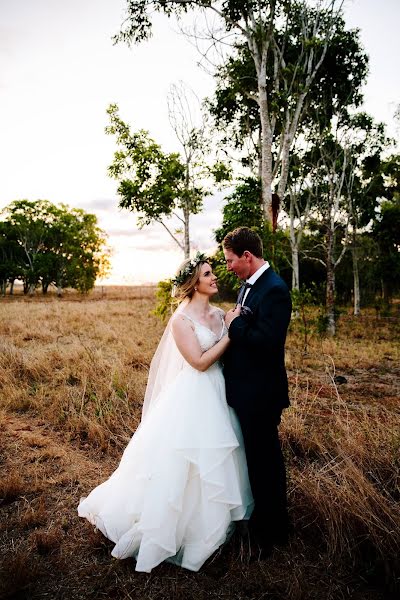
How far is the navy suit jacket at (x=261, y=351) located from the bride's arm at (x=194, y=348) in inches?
5.2

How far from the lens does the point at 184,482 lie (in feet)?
8.91

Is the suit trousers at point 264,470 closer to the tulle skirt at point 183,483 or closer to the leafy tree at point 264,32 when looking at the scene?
the tulle skirt at point 183,483

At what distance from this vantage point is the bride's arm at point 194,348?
9.31 ft

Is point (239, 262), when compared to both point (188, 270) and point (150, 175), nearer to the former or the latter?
point (188, 270)

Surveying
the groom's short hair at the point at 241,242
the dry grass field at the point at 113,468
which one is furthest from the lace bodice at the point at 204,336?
the dry grass field at the point at 113,468

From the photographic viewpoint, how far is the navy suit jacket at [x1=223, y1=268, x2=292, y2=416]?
2609mm

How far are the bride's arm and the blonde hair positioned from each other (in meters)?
0.37

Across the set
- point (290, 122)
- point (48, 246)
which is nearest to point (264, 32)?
point (290, 122)

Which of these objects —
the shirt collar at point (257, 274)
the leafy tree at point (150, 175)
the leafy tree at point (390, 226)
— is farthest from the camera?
the leafy tree at point (390, 226)

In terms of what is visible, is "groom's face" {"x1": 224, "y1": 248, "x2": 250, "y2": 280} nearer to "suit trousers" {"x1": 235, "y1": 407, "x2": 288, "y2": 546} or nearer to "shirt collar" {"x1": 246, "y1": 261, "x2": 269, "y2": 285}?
"shirt collar" {"x1": 246, "y1": 261, "x2": 269, "y2": 285}

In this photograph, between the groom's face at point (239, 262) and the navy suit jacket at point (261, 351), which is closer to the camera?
the navy suit jacket at point (261, 351)

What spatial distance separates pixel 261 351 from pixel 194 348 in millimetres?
549

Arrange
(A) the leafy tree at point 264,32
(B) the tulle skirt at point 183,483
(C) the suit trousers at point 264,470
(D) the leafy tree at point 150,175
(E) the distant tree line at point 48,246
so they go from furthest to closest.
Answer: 1. (E) the distant tree line at point 48,246
2. (D) the leafy tree at point 150,175
3. (A) the leafy tree at point 264,32
4. (C) the suit trousers at point 264,470
5. (B) the tulle skirt at point 183,483

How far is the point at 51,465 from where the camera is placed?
14.1 ft
